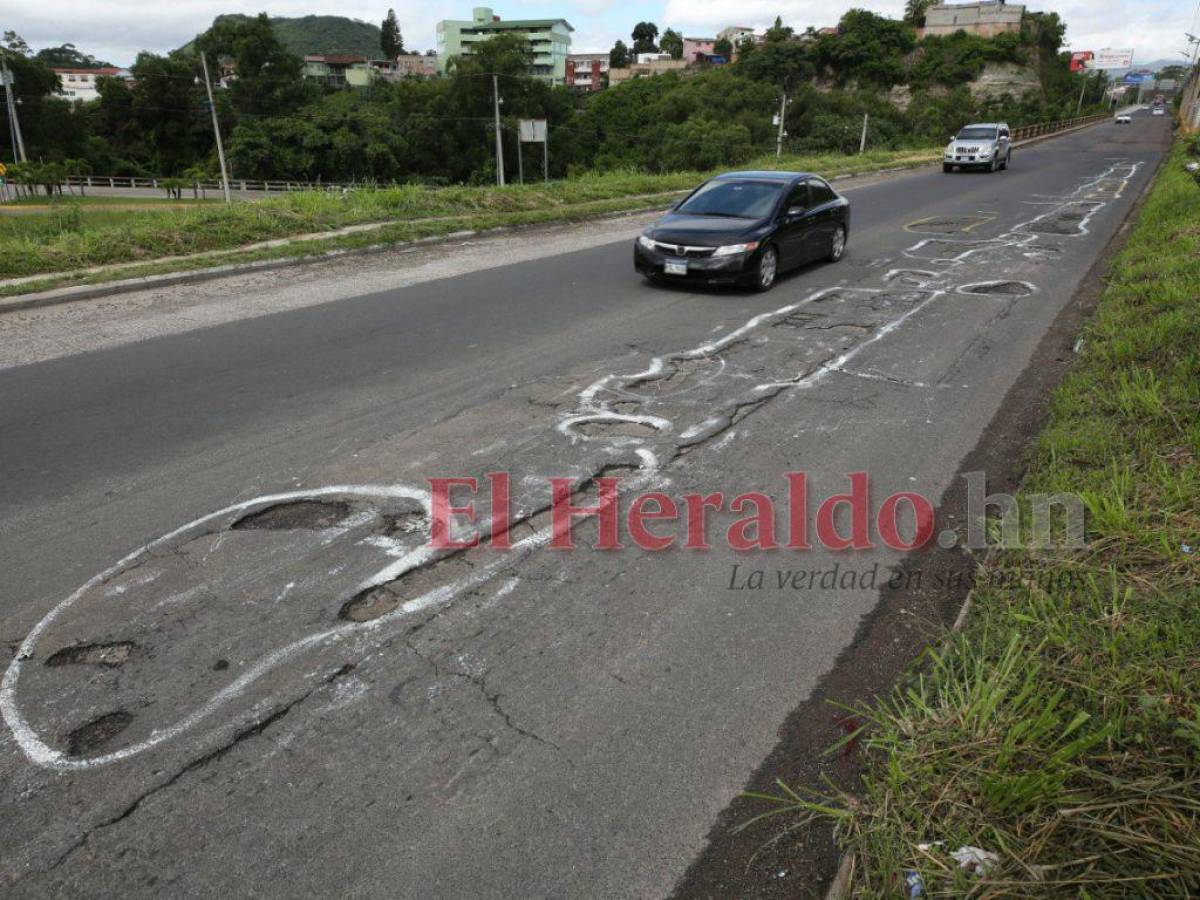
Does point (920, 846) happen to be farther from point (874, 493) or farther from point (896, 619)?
point (874, 493)

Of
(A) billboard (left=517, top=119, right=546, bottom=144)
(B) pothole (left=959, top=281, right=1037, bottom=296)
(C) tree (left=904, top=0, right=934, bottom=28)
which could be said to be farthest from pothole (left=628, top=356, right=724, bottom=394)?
(C) tree (left=904, top=0, right=934, bottom=28)

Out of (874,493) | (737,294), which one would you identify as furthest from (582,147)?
(874,493)

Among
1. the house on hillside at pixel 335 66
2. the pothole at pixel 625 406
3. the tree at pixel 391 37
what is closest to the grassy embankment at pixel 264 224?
the pothole at pixel 625 406

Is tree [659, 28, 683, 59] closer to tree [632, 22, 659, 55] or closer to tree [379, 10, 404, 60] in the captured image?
tree [632, 22, 659, 55]

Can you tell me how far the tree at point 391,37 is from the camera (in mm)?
166500

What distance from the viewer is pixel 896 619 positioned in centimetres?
405

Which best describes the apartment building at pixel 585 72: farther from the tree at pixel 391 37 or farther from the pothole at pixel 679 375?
the pothole at pixel 679 375

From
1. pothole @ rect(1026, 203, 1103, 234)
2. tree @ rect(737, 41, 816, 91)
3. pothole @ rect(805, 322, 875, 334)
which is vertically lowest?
pothole @ rect(805, 322, 875, 334)

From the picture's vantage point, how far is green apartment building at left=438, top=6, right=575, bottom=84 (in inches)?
5418

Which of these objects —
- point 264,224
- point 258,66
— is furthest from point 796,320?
point 258,66

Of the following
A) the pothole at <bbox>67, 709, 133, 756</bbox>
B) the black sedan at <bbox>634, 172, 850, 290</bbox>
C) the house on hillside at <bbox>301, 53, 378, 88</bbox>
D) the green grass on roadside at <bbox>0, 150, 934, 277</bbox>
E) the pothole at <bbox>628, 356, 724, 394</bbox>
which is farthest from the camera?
the house on hillside at <bbox>301, 53, 378, 88</bbox>

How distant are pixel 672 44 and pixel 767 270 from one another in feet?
572

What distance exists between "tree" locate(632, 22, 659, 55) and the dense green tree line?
336 feet

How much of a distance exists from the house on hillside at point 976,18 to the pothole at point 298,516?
4300 inches
